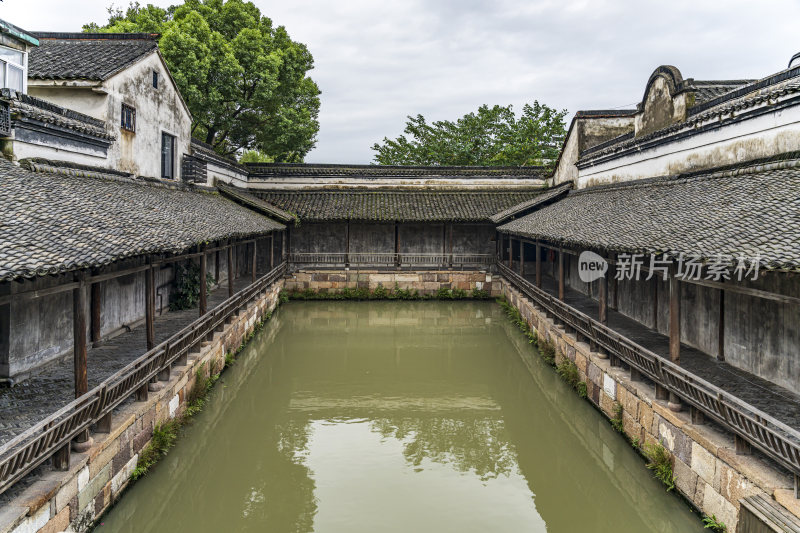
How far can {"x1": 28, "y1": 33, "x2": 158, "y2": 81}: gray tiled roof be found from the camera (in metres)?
12.9

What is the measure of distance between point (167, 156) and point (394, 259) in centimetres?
1174

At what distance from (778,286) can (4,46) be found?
14.6m

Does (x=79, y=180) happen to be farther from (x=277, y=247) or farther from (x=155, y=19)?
(x=155, y=19)

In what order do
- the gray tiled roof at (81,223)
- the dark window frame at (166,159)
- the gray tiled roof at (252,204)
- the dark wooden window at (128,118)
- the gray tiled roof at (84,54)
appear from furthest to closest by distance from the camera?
1. the gray tiled roof at (252,204)
2. the dark window frame at (166,159)
3. the dark wooden window at (128,118)
4. the gray tiled roof at (84,54)
5. the gray tiled roof at (81,223)

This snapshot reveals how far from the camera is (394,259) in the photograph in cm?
2552

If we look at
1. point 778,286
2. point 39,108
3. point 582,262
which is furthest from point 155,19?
point 778,286

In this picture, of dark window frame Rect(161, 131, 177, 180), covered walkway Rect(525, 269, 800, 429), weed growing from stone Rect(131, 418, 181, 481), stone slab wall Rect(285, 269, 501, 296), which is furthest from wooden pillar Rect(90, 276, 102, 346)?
stone slab wall Rect(285, 269, 501, 296)

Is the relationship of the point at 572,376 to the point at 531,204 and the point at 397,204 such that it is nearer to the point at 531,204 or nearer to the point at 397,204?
the point at 531,204

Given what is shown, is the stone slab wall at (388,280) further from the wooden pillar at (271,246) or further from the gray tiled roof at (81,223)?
the gray tiled roof at (81,223)

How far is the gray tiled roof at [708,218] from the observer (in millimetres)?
6766

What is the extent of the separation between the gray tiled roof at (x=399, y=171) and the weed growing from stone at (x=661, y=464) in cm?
2139

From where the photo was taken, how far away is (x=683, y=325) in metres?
11.3

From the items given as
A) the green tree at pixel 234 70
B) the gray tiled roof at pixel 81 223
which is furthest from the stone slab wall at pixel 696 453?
the green tree at pixel 234 70

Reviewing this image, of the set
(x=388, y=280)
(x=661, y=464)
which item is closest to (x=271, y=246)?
(x=388, y=280)
